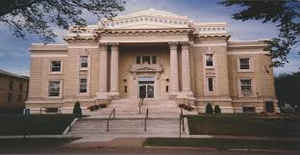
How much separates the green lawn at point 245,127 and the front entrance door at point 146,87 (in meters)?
14.7

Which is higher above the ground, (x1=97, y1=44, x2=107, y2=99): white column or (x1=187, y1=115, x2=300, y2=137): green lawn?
(x1=97, y1=44, x2=107, y2=99): white column

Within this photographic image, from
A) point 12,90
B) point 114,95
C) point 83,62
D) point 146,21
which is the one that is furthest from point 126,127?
point 12,90

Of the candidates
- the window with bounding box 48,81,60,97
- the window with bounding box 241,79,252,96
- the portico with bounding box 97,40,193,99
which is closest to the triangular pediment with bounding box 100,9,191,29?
the portico with bounding box 97,40,193,99

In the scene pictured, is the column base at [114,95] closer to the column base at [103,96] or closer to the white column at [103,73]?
the column base at [103,96]

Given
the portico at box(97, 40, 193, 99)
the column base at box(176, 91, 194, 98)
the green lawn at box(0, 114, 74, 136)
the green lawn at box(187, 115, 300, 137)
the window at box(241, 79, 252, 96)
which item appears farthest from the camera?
the window at box(241, 79, 252, 96)

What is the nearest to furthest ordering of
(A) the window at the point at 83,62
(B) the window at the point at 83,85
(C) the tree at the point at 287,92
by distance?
(B) the window at the point at 83,85 → (A) the window at the point at 83,62 → (C) the tree at the point at 287,92

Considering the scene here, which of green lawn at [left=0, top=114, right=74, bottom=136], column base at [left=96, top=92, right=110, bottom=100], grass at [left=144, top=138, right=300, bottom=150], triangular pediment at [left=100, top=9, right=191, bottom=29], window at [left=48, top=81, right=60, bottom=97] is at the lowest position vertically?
grass at [left=144, top=138, right=300, bottom=150]

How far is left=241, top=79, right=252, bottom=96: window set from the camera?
36156 millimetres

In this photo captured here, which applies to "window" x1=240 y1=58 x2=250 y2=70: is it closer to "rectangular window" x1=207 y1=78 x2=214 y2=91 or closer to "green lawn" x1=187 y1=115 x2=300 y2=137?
"rectangular window" x1=207 y1=78 x2=214 y2=91

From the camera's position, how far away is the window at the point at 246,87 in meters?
36.2

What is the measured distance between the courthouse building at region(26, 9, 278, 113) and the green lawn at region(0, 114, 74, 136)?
12212 millimetres

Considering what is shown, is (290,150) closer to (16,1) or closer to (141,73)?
(16,1)

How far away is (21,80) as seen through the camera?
178 feet

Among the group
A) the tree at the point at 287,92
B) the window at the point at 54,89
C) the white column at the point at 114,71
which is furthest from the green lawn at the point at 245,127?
the tree at the point at 287,92
